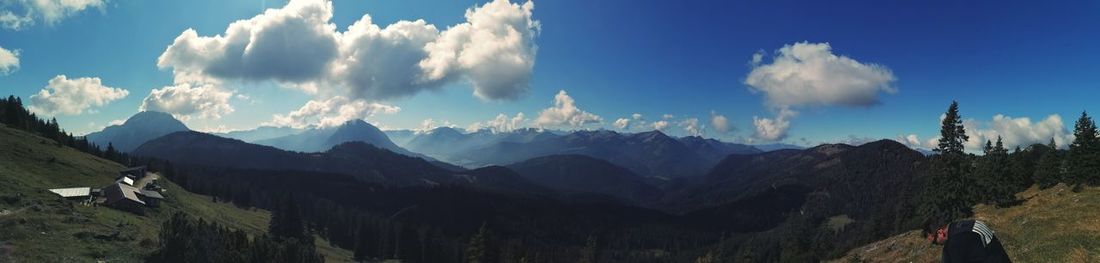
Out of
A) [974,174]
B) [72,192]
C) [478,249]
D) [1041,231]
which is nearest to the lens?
[1041,231]

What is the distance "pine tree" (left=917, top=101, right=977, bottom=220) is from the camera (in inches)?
2427

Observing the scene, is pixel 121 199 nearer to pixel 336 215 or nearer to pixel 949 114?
pixel 336 215

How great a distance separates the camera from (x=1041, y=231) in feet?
139

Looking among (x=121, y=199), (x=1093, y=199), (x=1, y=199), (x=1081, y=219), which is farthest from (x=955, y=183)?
(x=121, y=199)

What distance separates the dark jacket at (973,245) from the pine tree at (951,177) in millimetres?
64189

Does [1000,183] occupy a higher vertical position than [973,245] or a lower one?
higher

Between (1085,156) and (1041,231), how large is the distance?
25.4 m

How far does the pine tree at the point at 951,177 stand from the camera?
6166 cm

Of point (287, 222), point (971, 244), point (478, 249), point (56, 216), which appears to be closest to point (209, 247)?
point (56, 216)

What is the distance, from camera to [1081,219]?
41.0m

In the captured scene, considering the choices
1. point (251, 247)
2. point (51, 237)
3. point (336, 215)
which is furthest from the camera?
point (336, 215)

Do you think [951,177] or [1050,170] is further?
[1050,170]

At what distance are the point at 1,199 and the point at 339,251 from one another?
87.0 m

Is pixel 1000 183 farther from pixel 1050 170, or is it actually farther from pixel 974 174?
pixel 1050 170
